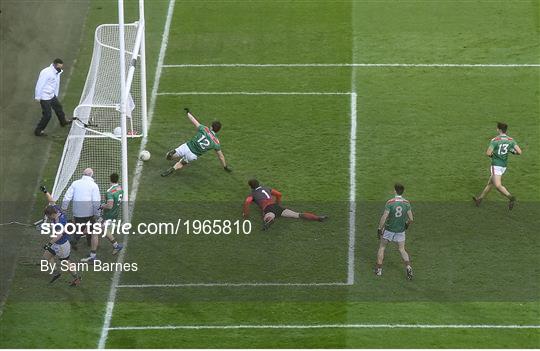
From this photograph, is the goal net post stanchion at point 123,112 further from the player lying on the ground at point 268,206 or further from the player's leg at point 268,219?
the player's leg at point 268,219

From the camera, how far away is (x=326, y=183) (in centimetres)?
2939

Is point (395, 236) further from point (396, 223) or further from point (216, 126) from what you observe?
point (216, 126)

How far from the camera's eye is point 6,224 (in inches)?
1126

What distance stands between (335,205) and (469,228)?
2.68 metres

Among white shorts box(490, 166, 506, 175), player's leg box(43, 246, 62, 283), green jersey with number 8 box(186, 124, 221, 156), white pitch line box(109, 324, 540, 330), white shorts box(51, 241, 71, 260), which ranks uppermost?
green jersey with number 8 box(186, 124, 221, 156)

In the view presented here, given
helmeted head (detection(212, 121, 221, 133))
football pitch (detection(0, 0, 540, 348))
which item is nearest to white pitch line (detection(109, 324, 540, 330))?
football pitch (detection(0, 0, 540, 348))

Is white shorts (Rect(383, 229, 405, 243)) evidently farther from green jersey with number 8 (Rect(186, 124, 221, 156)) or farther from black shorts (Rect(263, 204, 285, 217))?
green jersey with number 8 (Rect(186, 124, 221, 156))

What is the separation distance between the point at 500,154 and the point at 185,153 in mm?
6312

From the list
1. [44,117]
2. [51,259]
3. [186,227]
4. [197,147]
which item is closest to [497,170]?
[197,147]

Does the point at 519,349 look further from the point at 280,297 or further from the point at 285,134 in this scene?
the point at 285,134

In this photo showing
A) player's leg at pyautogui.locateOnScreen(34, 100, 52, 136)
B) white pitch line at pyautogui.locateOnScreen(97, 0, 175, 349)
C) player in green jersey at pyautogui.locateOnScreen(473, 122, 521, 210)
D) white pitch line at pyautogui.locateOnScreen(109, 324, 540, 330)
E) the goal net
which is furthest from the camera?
player's leg at pyautogui.locateOnScreen(34, 100, 52, 136)

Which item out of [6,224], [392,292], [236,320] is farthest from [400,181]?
[6,224]

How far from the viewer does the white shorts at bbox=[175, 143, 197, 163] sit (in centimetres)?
2945

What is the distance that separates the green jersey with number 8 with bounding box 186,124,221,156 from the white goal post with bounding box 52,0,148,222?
144 centimetres
